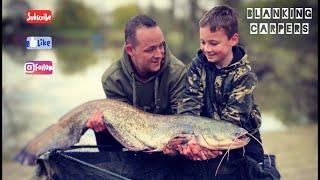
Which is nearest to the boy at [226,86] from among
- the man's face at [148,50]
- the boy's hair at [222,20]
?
the boy's hair at [222,20]

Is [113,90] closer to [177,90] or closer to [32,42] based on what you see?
[177,90]

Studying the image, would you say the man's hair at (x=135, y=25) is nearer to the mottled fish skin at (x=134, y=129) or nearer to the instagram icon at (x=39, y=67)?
the mottled fish skin at (x=134, y=129)

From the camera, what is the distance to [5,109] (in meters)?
3.53

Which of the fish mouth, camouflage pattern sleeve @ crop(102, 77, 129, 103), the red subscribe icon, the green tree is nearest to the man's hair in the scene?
camouflage pattern sleeve @ crop(102, 77, 129, 103)

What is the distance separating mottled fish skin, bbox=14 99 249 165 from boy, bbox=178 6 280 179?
0.26 ft

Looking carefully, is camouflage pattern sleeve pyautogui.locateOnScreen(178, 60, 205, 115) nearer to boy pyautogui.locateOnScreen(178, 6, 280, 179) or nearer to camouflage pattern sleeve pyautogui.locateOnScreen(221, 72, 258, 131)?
boy pyautogui.locateOnScreen(178, 6, 280, 179)

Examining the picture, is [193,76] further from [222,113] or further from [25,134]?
[25,134]

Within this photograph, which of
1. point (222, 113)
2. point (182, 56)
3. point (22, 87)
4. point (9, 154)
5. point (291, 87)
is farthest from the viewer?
point (291, 87)

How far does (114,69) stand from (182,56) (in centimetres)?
38

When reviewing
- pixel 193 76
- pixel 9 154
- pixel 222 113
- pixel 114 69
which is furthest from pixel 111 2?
pixel 9 154

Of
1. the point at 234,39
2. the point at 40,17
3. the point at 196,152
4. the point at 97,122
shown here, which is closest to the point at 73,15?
the point at 40,17

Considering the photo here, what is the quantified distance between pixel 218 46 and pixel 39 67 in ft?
3.33

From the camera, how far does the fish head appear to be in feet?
9.35

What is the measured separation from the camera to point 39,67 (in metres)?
3.24
